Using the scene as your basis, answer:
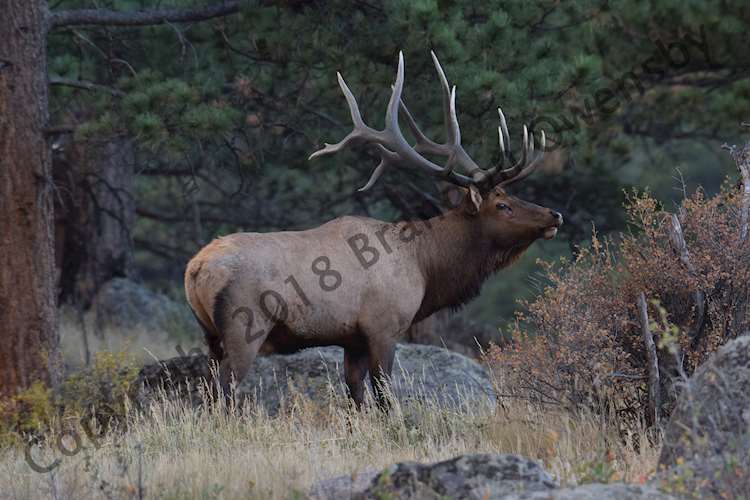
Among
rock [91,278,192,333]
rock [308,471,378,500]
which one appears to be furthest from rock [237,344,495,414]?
rock [91,278,192,333]

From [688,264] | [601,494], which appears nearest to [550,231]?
[688,264]

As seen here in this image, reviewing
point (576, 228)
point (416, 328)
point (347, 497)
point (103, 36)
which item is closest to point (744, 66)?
point (576, 228)

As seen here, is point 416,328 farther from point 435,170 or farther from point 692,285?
point 692,285

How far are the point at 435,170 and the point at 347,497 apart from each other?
4.35 m

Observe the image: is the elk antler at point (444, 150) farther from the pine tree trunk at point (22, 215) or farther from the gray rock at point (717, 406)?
the gray rock at point (717, 406)

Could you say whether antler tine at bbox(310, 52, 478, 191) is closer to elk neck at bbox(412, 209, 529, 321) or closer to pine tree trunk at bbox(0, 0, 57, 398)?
elk neck at bbox(412, 209, 529, 321)

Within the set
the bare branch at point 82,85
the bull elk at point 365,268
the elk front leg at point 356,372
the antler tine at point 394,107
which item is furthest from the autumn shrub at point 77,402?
the antler tine at point 394,107

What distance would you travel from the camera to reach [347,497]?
5383 millimetres

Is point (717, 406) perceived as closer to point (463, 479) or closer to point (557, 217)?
point (463, 479)

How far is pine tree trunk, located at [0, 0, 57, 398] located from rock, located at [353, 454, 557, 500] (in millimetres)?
4959

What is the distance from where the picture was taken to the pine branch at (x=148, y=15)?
10148 millimetres

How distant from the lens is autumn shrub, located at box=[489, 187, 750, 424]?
285 inches

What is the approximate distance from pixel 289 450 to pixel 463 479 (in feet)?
5.76

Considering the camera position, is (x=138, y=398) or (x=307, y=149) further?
(x=307, y=149)
